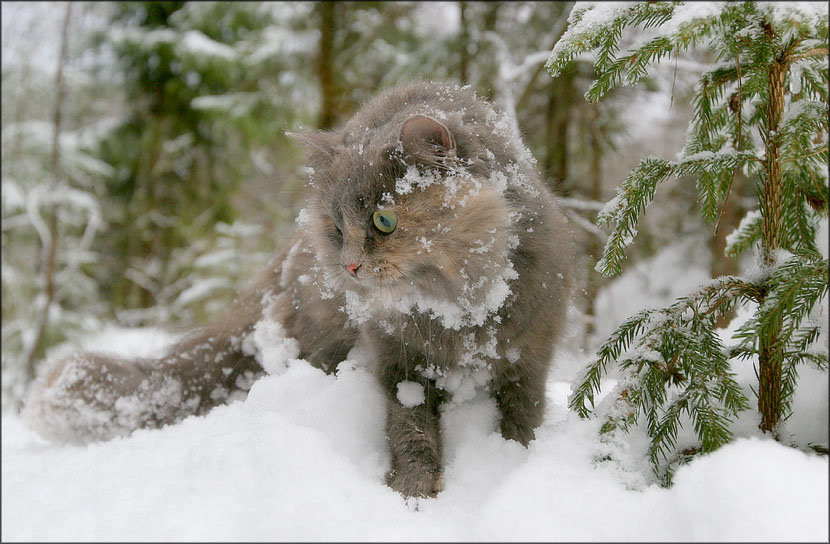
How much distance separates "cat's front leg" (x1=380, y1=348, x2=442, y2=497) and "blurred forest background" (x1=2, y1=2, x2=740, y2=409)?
2606mm

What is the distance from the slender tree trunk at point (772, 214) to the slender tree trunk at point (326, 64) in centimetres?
577

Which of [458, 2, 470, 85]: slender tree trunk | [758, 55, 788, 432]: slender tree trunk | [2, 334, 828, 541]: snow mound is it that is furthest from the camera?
[458, 2, 470, 85]: slender tree trunk

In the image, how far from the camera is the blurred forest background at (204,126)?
6.50 m

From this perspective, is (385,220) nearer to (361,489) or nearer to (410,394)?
(410,394)

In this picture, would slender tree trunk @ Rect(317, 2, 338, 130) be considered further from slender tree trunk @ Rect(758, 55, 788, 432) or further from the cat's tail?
slender tree trunk @ Rect(758, 55, 788, 432)

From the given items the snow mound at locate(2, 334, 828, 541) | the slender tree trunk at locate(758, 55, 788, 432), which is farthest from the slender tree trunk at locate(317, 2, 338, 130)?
the slender tree trunk at locate(758, 55, 788, 432)

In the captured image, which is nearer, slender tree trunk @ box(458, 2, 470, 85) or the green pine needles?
the green pine needles

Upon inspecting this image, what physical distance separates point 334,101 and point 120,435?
523 centimetres

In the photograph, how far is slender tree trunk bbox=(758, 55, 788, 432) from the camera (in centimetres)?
147

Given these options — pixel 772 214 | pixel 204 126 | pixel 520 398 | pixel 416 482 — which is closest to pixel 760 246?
pixel 772 214

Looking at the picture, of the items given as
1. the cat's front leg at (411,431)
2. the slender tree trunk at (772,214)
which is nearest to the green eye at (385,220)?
the cat's front leg at (411,431)

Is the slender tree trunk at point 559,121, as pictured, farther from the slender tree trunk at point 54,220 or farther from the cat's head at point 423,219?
the slender tree trunk at point 54,220

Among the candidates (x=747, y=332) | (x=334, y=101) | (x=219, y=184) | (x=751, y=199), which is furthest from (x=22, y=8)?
(x=751, y=199)

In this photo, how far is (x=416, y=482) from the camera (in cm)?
171
